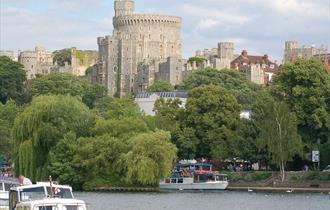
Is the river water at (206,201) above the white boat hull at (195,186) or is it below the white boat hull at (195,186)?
below

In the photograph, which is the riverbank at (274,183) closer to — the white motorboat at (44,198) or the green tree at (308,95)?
the green tree at (308,95)

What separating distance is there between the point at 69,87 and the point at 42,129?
84213 mm

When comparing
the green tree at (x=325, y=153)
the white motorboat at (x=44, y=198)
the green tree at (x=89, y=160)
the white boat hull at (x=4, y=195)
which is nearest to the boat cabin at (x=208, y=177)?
the green tree at (x=325, y=153)

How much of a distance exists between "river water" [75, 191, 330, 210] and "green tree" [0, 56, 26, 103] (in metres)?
87.2

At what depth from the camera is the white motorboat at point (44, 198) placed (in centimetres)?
4159

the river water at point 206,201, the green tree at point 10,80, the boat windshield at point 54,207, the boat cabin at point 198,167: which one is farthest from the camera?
the green tree at point 10,80

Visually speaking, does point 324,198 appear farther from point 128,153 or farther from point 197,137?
point 197,137

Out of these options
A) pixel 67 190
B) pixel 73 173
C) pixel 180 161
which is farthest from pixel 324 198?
pixel 180 161

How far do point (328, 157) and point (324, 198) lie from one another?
50.8ft

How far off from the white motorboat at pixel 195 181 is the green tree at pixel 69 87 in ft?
238

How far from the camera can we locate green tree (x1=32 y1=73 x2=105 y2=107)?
161 m

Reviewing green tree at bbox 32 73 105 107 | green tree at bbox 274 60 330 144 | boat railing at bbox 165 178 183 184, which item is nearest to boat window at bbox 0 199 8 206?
boat railing at bbox 165 178 183 184

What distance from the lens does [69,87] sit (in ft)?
532

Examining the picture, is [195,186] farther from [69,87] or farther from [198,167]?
[69,87]
